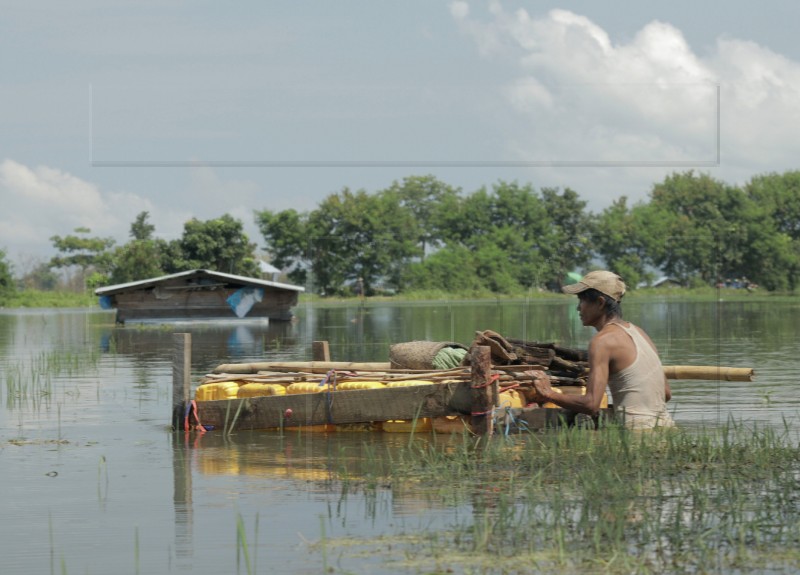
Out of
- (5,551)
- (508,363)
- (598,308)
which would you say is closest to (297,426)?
(508,363)

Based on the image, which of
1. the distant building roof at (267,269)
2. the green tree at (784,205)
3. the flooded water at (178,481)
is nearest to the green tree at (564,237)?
the flooded water at (178,481)

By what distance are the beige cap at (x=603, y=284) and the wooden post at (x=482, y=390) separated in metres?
1.80

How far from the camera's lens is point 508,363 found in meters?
11.6

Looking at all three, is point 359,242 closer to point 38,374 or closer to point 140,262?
point 38,374

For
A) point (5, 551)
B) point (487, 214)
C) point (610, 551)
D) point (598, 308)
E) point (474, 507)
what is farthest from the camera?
point (487, 214)

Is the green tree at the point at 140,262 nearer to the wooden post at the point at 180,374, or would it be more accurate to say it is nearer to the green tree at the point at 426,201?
the green tree at the point at 426,201

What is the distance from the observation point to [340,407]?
38.1 ft

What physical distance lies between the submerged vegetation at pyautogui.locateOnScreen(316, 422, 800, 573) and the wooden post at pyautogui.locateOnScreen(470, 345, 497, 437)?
1.59ft

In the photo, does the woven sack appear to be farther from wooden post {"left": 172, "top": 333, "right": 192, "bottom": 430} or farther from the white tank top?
the white tank top

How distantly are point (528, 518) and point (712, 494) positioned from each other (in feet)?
4.84

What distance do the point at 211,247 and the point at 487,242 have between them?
98.1 ft

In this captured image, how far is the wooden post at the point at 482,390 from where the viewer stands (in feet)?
35.3

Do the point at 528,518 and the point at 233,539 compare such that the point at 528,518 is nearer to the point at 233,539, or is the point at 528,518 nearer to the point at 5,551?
the point at 233,539

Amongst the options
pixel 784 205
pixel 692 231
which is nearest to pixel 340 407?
pixel 692 231
